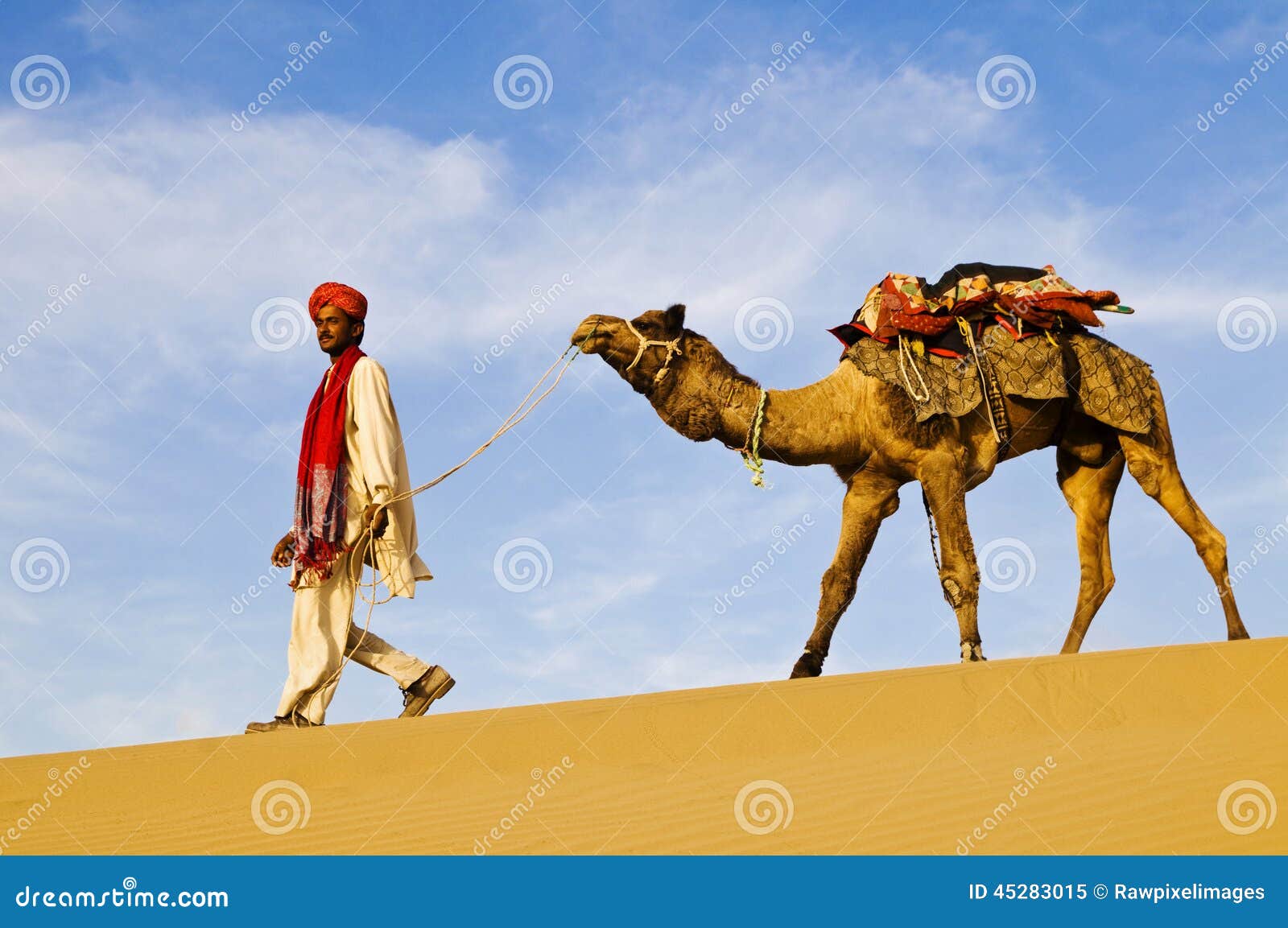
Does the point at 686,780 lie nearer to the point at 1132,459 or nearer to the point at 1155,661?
the point at 1155,661

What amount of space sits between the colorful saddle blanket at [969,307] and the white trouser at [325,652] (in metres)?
3.55

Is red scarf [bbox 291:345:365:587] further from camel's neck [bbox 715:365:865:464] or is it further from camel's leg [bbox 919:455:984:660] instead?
camel's leg [bbox 919:455:984:660]

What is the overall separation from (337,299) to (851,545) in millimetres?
3518

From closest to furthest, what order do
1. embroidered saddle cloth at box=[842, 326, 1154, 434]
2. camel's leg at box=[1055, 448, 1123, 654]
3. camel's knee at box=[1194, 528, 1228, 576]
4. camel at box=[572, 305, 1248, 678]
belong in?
1. camel at box=[572, 305, 1248, 678]
2. embroidered saddle cloth at box=[842, 326, 1154, 434]
3. camel's knee at box=[1194, 528, 1228, 576]
4. camel's leg at box=[1055, 448, 1123, 654]

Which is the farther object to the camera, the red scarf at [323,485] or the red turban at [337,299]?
the red turban at [337,299]

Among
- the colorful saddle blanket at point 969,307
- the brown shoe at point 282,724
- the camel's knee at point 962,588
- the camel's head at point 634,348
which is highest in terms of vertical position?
the colorful saddle blanket at point 969,307

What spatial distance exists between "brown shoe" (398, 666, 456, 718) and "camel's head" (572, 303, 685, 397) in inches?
83.9

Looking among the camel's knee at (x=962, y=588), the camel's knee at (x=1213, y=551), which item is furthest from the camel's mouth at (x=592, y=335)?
the camel's knee at (x=1213, y=551)

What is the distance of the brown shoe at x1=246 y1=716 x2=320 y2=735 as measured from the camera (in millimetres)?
9406

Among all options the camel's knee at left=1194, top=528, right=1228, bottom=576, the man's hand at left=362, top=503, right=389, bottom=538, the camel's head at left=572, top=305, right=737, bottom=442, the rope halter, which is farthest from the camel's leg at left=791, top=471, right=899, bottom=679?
the man's hand at left=362, top=503, right=389, bottom=538

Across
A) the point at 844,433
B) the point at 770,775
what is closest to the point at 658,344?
the point at 844,433

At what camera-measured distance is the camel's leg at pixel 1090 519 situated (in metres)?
11.2

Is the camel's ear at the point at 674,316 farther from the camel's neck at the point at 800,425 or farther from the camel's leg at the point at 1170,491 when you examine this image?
the camel's leg at the point at 1170,491

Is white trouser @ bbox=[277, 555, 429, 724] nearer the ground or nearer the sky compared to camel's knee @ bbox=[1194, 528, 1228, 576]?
nearer the ground
